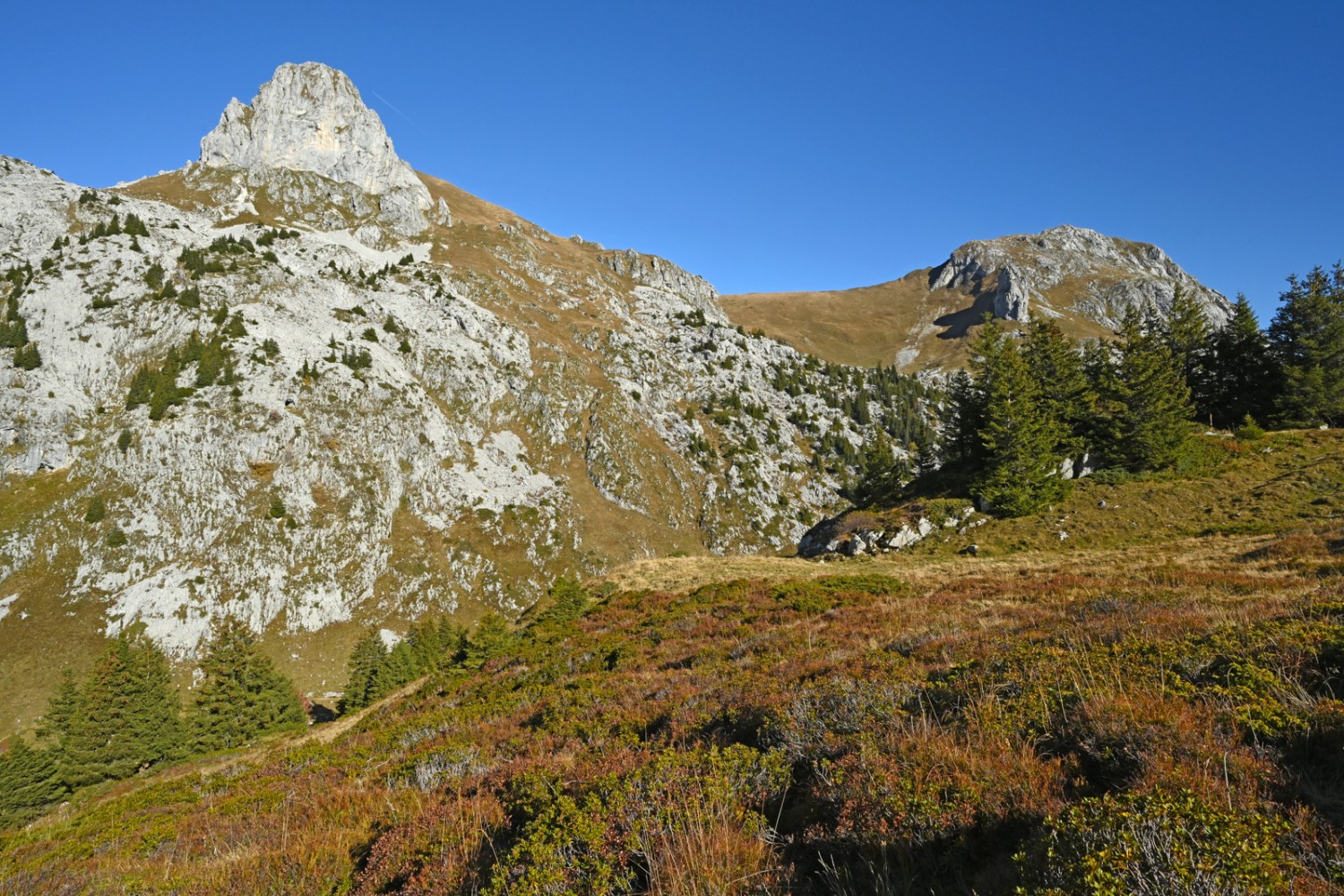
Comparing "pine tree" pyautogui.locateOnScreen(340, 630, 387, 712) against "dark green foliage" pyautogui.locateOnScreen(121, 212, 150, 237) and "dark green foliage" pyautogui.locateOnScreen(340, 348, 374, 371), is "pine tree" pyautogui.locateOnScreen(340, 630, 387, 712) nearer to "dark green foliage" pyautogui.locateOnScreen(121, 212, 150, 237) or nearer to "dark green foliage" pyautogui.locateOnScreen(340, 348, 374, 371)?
"dark green foliage" pyautogui.locateOnScreen(340, 348, 374, 371)

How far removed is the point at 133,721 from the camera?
38812 millimetres

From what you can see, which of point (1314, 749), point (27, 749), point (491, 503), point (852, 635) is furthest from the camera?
point (491, 503)

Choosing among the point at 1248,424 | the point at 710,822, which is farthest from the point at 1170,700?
the point at 1248,424

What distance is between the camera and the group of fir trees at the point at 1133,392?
36.3 metres

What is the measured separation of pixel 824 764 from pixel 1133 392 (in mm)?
44602

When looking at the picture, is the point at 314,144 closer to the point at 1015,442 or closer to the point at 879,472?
the point at 879,472

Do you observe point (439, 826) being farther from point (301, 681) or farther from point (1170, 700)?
point (301, 681)

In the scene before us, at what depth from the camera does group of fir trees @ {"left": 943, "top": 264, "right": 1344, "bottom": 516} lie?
36.3 m

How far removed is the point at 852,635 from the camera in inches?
566

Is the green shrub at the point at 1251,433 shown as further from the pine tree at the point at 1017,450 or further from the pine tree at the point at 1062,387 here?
the pine tree at the point at 1017,450

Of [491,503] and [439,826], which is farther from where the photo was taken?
[491,503]

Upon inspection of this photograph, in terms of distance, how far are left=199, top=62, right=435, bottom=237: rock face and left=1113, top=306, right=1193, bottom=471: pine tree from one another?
17639 centimetres

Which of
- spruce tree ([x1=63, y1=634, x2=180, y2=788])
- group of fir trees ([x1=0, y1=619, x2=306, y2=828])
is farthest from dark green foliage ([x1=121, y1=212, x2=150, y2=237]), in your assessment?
spruce tree ([x1=63, y1=634, x2=180, y2=788])

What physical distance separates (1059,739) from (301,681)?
80016mm
